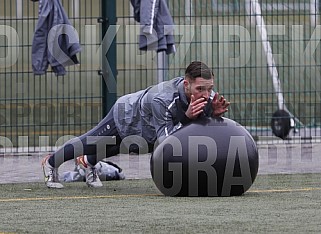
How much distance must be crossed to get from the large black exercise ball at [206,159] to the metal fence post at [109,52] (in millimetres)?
5208

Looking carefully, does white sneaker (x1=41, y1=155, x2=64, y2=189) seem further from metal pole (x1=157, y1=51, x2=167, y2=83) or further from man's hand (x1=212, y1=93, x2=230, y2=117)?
metal pole (x1=157, y1=51, x2=167, y2=83)

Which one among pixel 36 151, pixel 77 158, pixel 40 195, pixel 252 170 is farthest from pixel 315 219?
pixel 36 151

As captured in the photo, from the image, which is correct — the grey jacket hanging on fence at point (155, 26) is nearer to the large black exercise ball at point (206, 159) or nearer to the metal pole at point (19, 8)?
the metal pole at point (19, 8)

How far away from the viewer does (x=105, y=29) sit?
14.5m

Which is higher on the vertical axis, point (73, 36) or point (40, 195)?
point (73, 36)

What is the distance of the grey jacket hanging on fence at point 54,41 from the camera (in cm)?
1370

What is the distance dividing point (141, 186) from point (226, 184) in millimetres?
1730

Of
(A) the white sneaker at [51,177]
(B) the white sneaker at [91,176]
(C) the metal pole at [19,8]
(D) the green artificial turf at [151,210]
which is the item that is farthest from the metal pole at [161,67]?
(A) the white sneaker at [51,177]

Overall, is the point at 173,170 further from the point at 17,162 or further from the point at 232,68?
the point at 232,68

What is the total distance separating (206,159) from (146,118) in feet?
3.48

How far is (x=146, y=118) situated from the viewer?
397 inches

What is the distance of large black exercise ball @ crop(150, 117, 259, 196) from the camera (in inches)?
362

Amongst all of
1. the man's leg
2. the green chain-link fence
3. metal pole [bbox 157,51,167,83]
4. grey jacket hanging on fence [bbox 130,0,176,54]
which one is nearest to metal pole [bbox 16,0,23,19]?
the green chain-link fence

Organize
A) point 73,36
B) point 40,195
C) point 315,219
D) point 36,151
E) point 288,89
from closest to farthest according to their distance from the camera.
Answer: point 315,219, point 40,195, point 73,36, point 36,151, point 288,89
